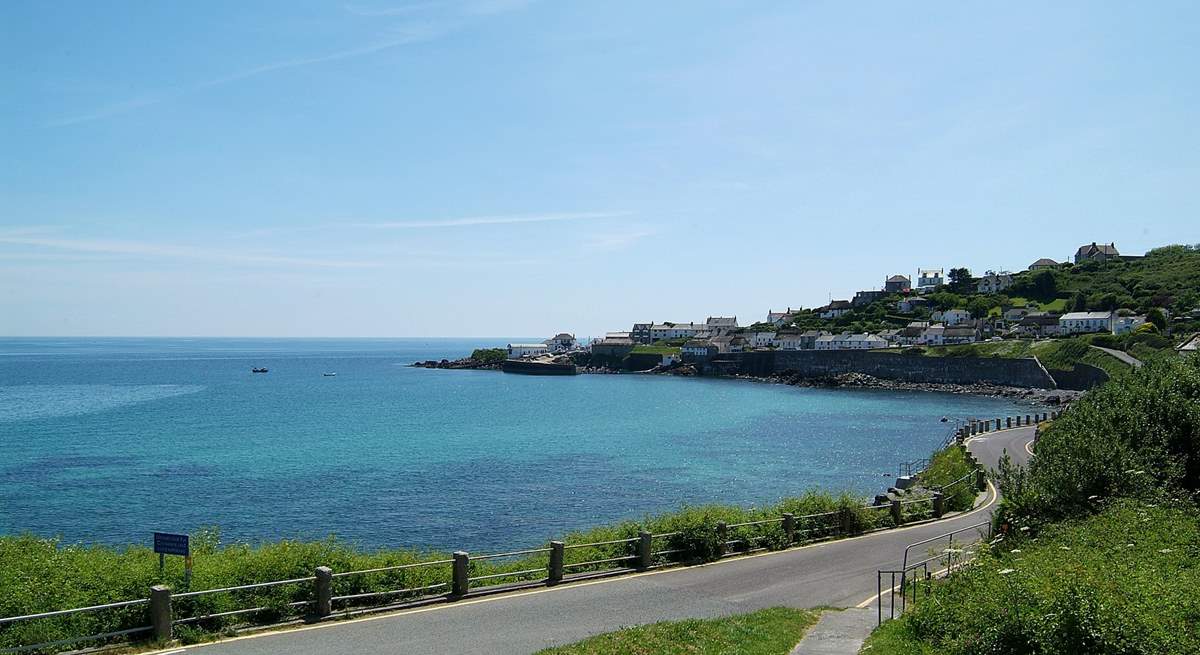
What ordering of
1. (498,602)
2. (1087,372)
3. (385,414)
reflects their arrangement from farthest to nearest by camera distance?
(1087,372)
(385,414)
(498,602)

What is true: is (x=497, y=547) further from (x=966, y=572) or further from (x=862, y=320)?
(x=862, y=320)

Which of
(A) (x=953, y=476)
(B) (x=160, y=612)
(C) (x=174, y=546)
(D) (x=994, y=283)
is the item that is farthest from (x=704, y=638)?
(D) (x=994, y=283)

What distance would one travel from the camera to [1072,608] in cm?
869

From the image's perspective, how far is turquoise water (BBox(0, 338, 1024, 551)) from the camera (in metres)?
38.1

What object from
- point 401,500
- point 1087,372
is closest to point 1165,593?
point 401,500

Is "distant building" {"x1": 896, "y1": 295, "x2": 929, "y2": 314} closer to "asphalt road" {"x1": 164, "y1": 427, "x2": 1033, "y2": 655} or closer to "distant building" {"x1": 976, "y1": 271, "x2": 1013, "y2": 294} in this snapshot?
"distant building" {"x1": 976, "y1": 271, "x2": 1013, "y2": 294}

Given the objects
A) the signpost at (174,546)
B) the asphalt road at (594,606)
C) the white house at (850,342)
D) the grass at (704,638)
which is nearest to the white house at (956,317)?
the white house at (850,342)

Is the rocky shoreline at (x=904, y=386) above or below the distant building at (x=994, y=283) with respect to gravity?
below

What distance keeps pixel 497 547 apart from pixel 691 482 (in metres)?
19.1

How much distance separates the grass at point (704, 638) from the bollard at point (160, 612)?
6.04 m

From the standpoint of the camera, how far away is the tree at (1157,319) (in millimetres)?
120562

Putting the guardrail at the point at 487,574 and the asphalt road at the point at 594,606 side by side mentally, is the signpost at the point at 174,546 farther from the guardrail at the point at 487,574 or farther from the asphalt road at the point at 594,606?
the asphalt road at the point at 594,606

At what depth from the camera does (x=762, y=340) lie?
17875 centimetres

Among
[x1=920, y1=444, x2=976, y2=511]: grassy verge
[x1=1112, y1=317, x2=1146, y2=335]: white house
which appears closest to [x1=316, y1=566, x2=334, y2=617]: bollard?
[x1=920, y1=444, x2=976, y2=511]: grassy verge
